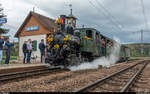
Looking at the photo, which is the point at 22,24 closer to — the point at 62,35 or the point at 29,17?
the point at 29,17

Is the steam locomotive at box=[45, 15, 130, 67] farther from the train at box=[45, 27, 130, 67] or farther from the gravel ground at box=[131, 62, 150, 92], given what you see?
the gravel ground at box=[131, 62, 150, 92]

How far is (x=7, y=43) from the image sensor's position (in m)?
10.5

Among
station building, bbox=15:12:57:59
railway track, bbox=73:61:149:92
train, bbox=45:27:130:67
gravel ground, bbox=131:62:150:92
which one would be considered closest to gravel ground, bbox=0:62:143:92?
railway track, bbox=73:61:149:92

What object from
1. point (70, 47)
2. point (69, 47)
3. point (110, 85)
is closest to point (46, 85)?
point (110, 85)

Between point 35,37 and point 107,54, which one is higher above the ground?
point 35,37

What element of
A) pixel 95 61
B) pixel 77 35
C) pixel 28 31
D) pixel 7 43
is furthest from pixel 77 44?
pixel 28 31

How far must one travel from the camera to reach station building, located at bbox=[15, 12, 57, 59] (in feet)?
74.9

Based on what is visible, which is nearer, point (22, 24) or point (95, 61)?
point (95, 61)

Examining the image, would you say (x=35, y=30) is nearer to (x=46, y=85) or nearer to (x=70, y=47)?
(x=70, y=47)

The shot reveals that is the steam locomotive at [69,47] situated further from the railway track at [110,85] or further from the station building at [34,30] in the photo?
the station building at [34,30]

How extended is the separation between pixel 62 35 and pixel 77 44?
4.11 ft

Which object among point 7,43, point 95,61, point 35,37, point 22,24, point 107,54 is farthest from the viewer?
point 22,24

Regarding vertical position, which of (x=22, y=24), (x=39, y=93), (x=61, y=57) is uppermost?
(x=22, y=24)

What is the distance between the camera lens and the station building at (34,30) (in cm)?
2284
